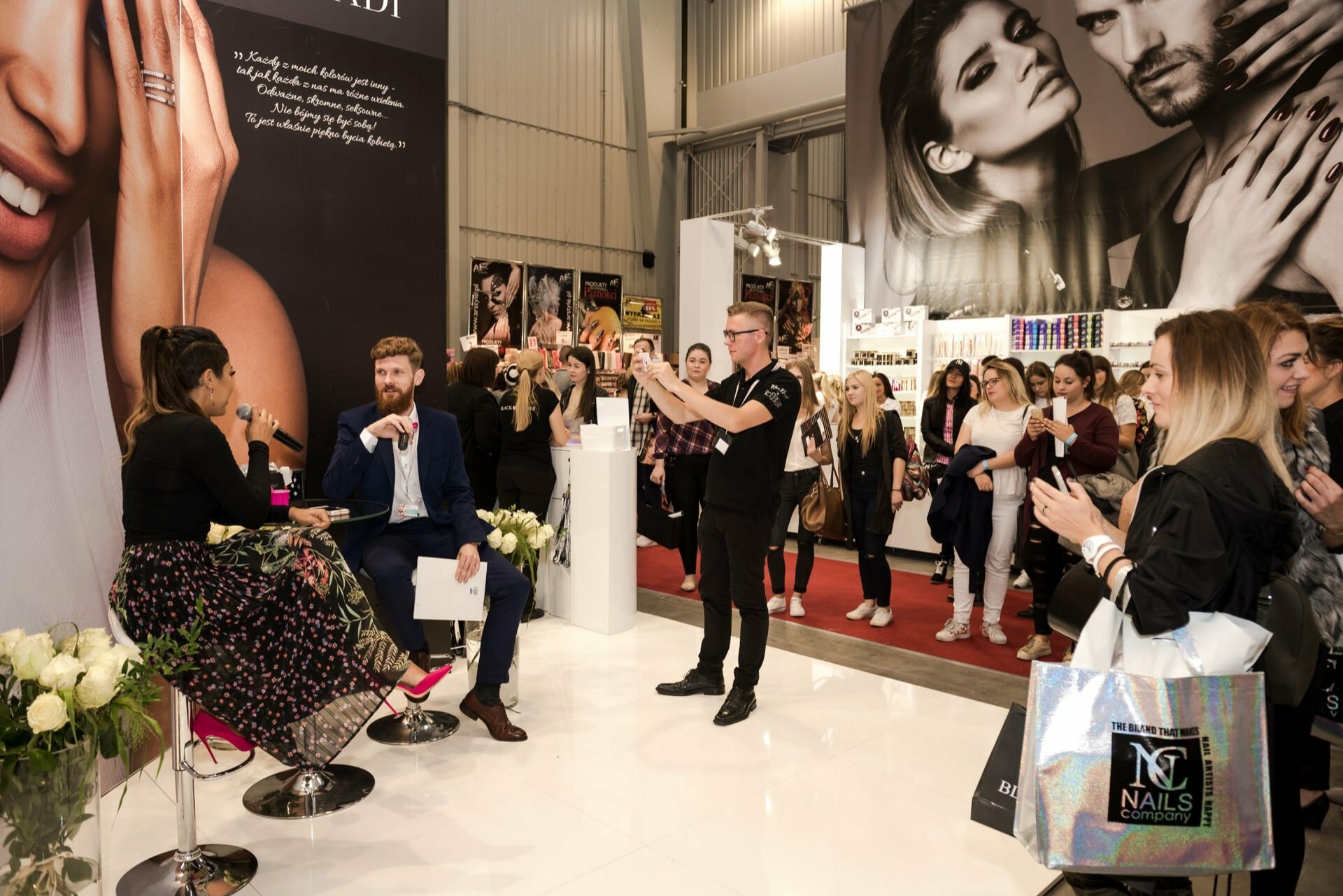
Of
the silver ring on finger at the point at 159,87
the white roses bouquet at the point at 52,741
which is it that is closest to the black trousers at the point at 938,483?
the silver ring on finger at the point at 159,87

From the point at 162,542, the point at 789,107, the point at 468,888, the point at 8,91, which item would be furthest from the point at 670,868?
the point at 789,107

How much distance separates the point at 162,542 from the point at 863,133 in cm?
867

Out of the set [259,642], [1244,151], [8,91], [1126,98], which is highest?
[1126,98]

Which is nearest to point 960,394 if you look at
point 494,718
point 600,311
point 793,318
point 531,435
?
point 531,435

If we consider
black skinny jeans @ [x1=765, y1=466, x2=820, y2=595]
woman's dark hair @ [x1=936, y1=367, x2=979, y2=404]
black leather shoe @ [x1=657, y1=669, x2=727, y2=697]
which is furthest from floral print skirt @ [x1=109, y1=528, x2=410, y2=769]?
woman's dark hair @ [x1=936, y1=367, x2=979, y2=404]

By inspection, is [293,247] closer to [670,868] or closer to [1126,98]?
[670,868]

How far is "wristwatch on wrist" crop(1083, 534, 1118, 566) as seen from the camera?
1808 mm

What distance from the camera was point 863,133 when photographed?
9.45 m

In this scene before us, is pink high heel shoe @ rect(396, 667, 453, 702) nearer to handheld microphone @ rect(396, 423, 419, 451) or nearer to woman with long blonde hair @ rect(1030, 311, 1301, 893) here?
handheld microphone @ rect(396, 423, 419, 451)

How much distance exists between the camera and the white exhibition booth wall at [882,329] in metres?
7.67

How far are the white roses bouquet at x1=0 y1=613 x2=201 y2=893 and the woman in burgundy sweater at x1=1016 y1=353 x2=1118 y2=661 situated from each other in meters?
3.92

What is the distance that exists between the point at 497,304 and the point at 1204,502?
36.2 feet

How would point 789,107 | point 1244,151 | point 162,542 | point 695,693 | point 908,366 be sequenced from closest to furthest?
1. point 162,542
2. point 695,693
3. point 1244,151
4. point 908,366
5. point 789,107

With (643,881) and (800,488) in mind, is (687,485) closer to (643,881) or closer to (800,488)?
(800,488)
